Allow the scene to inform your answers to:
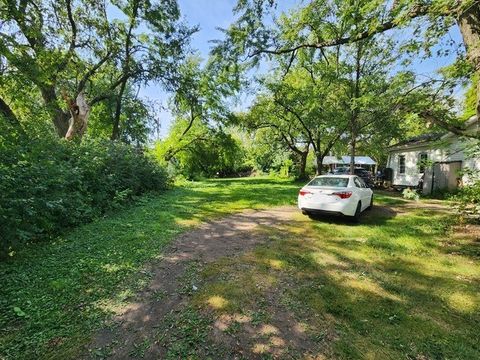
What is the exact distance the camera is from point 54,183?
19.3ft

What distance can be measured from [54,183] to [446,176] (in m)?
17.4

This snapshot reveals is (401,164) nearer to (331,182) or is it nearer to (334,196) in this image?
(331,182)

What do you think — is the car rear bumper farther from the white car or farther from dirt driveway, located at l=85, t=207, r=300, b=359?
dirt driveway, located at l=85, t=207, r=300, b=359

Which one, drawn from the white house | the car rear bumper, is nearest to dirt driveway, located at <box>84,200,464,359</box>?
the car rear bumper

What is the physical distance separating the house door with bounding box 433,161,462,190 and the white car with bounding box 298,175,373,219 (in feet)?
28.6

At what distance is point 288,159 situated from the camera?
29.0 meters

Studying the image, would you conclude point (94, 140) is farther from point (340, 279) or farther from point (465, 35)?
point (465, 35)

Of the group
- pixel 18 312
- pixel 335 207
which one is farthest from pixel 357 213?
pixel 18 312

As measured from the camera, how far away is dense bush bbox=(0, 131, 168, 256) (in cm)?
448

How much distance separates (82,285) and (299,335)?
10.1ft

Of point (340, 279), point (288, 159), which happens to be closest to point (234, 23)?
point (340, 279)

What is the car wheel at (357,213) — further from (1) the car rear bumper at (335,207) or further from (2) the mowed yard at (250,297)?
(2) the mowed yard at (250,297)

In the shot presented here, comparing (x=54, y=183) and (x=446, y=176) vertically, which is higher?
(x=446, y=176)

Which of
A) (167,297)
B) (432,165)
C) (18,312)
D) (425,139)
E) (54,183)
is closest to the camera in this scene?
(18,312)
